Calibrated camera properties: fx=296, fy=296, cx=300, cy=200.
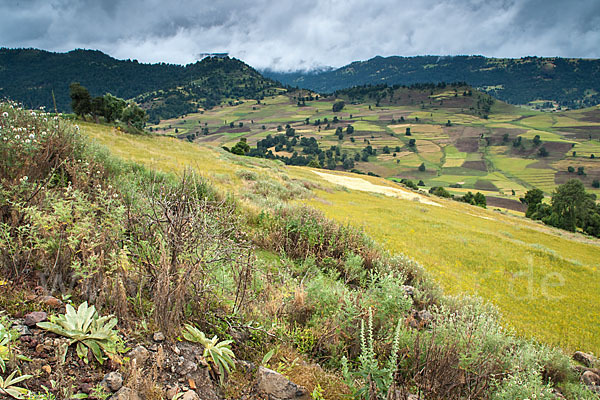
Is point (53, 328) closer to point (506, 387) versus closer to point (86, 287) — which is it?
point (86, 287)

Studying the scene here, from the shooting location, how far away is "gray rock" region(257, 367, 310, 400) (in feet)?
8.40

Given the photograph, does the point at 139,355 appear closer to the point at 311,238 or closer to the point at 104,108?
the point at 311,238

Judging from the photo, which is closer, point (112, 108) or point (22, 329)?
point (22, 329)

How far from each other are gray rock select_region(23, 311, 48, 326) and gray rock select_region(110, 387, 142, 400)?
95 cm

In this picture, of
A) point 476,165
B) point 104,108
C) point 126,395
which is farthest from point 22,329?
point 476,165

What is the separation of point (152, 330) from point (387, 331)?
8.97ft

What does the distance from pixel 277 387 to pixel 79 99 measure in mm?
43212

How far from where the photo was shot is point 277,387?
2.59m

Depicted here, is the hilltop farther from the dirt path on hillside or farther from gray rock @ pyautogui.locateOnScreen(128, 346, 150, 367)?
the dirt path on hillside

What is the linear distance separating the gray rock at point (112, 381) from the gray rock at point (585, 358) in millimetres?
7407

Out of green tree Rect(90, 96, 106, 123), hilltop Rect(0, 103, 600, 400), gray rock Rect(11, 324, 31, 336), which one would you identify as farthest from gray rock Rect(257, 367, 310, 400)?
green tree Rect(90, 96, 106, 123)

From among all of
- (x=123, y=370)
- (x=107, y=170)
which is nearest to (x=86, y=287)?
(x=123, y=370)

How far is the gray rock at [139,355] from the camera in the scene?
2307 mm

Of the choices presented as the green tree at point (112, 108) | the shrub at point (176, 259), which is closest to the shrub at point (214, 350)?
the shrub at point (176, 259)
